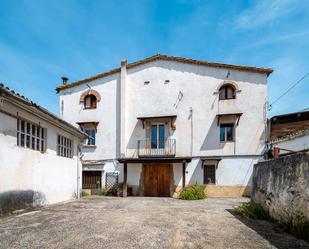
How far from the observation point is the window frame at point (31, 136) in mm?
8945

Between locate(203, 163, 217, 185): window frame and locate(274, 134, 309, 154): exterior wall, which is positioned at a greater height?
locate(274, 134, 309, 154): exterior wall

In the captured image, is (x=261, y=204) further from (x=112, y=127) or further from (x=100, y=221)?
(x=112, y=127)

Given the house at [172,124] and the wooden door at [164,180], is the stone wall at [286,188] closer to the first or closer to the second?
the house at [172,124]

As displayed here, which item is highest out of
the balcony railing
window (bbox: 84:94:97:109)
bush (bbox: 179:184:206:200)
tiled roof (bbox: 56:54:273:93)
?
tiled roof (bbox: 56:54:273:93)

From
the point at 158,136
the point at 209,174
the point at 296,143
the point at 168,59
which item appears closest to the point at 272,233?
the point at 296,143

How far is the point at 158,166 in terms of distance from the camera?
58.8 feet

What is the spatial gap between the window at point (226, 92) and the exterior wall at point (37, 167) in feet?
32.6

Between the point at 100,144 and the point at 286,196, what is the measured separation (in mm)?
14525

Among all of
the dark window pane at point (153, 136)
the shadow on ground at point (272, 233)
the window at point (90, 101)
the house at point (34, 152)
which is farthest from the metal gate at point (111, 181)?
the shadow on ground at point (272, 233)

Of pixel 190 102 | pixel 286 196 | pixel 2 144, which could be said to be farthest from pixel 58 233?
pixel 190 102

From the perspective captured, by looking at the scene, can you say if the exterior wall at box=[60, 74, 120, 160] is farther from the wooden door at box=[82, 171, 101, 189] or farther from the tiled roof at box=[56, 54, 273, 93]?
the wooden door at box=[82, 171, 101, 189]

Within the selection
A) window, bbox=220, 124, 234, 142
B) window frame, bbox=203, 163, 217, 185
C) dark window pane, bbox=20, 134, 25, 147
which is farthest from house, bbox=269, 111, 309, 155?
dark window pane, bbox=20, 134, 25, 147

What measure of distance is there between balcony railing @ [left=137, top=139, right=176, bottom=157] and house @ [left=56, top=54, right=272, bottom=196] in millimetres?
69

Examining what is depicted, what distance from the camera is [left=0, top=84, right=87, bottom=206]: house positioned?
26.7 feet
